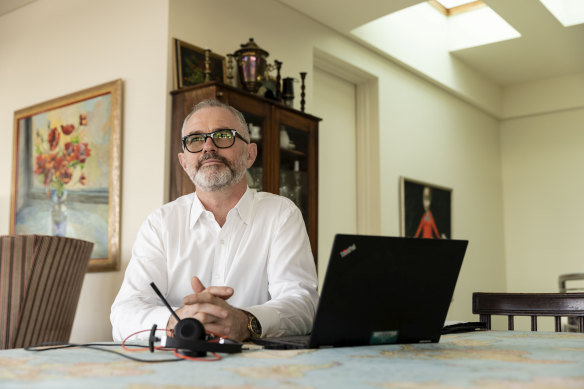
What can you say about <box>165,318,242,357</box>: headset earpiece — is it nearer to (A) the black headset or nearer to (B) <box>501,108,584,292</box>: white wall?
(A) the black headset

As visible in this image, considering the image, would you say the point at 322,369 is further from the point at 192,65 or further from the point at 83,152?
the point at 83,152

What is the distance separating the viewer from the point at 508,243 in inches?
282

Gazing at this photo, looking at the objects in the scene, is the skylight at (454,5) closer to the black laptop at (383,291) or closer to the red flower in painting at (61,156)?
the red flower in painting at (61,156)

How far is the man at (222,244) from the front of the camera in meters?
1.84

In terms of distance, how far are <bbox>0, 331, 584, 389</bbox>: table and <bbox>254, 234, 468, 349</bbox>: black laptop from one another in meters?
0.04

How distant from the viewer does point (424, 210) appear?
18.8ft

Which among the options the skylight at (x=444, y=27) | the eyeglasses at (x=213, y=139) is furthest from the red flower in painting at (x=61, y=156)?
the skylight at (x=444, y=27)

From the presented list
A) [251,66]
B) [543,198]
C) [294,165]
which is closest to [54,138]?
[251,66]

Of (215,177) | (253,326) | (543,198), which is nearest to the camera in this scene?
(253,326)

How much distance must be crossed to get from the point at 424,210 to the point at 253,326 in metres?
4.42

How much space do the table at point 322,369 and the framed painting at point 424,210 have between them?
4.27 m

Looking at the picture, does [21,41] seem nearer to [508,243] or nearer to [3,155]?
[3,155]

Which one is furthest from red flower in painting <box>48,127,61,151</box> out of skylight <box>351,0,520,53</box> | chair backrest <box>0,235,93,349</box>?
skylight <box>351,0,520,53</box>

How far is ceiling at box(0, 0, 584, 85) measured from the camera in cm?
448
